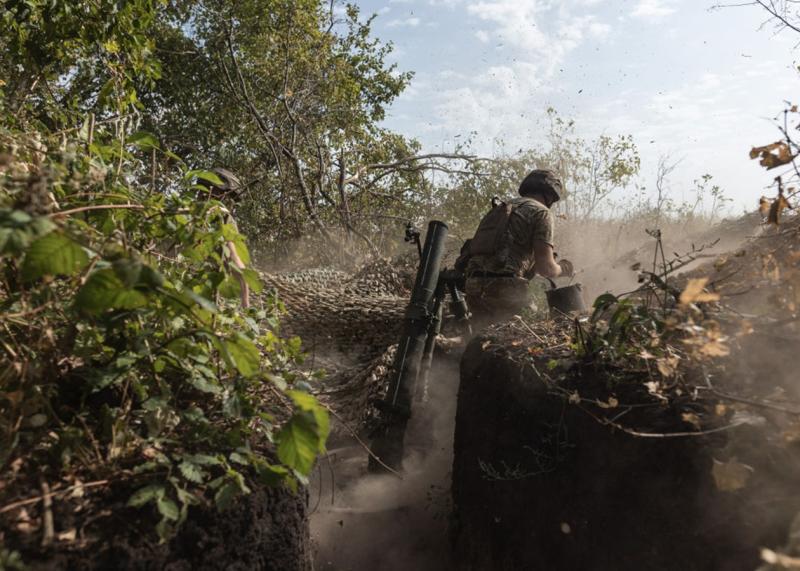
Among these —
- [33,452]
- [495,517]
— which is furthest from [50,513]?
[495,517]

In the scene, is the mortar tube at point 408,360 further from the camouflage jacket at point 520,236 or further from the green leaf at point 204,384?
the green leaf at point 204,384

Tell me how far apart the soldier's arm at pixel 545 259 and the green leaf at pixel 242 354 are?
11.9 ft

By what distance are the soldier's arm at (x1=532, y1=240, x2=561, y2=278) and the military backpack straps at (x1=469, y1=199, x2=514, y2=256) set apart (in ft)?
1.00

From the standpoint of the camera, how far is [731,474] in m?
1.52

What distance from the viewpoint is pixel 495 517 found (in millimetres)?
2746

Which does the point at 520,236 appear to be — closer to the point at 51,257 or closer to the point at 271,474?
the point at 271,474

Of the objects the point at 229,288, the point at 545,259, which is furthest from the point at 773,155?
the point at 545,259

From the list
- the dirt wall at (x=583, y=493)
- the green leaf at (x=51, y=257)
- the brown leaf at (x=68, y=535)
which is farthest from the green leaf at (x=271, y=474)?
the dirt wall at (x=583, y=493)

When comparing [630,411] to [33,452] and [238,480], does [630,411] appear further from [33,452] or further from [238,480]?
[33,452]

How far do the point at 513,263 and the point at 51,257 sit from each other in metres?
4.04

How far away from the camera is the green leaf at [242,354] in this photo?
1451 millimetres

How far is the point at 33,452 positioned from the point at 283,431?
2.18ft

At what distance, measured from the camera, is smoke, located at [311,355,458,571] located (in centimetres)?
349

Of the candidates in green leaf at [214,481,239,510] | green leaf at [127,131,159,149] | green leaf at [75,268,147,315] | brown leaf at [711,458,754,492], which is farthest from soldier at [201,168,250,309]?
brown leaf at [711,458,754,492]
